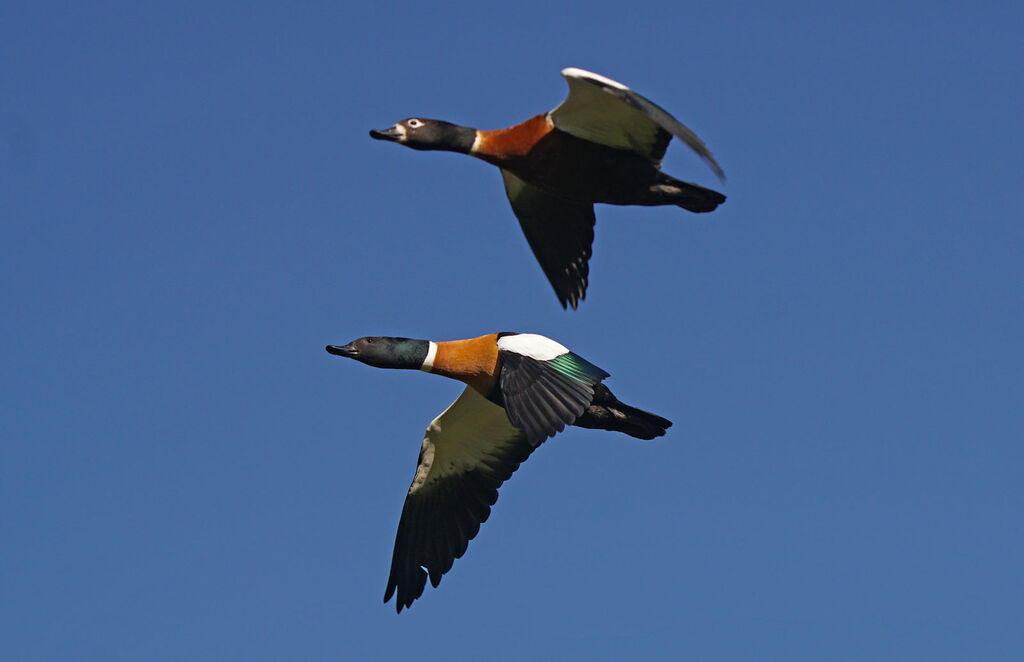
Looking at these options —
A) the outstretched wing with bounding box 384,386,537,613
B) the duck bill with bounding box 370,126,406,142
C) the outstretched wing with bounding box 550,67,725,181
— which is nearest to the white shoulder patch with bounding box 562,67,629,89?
the outstretched wing with bounding box 550,67,725,181

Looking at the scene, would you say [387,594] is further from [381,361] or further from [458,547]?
[381,361]

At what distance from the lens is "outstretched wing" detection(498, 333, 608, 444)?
11.5 metres

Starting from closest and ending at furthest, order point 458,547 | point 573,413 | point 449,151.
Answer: point 573,413, point 449,151, point 458,547

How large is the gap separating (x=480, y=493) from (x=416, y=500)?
0.59 metres

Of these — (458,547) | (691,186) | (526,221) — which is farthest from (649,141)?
(458,547)

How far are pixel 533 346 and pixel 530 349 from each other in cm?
6

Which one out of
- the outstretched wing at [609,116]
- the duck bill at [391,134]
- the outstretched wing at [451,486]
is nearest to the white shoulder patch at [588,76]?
the outstretched wing at [609,116]

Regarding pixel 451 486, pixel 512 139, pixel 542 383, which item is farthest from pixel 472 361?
pixel 512 139

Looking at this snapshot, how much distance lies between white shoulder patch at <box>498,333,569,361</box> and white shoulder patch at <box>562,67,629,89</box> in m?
2.18

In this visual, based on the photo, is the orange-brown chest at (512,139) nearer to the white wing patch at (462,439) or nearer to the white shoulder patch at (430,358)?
the white shoulder patch at (430,358)

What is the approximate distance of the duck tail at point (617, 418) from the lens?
1283 centimetres

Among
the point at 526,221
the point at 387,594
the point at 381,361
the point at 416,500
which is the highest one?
the point at 526,221

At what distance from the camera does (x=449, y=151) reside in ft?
40.6

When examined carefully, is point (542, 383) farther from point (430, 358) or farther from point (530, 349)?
point (430, 358)
